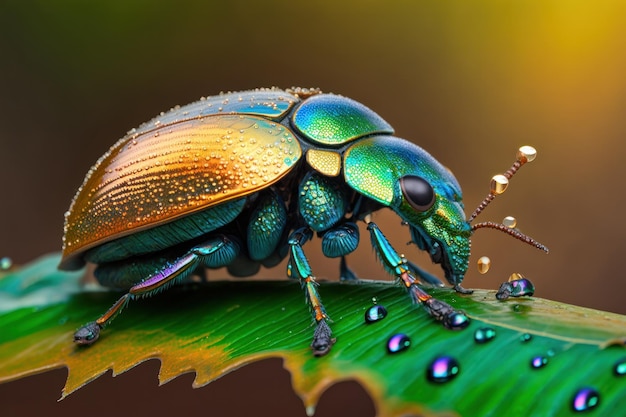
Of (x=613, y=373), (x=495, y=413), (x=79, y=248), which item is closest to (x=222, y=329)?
(x=79, y=248)

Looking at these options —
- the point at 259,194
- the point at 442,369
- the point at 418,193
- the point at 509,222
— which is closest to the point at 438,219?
the point at 418,193

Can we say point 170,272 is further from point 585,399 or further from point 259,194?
point 585,399

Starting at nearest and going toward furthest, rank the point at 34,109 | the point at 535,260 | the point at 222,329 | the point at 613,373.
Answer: the point at 613,373
the point at 222,329
the point at 535,260
the point at 34,109

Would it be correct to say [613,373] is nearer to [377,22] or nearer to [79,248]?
[79,248]

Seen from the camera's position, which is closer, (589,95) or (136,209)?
(136,209)

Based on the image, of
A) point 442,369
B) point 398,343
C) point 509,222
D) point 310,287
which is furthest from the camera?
point 509,222
